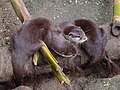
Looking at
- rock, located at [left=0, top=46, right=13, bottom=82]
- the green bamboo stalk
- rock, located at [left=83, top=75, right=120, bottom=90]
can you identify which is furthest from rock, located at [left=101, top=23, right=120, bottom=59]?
rock, located at [left=0, top=46, right=13, bottom=82]

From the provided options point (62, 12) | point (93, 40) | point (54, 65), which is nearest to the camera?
point (54, 65)

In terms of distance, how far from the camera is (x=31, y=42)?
1.05 meters

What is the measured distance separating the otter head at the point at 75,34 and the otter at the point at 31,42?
2 cm

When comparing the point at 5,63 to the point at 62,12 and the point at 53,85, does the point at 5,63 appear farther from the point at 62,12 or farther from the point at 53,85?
the point at 62,12

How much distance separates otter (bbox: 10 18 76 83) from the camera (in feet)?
3.43

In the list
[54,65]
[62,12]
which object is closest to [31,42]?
[54,65]

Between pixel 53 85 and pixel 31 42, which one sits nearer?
pixel 31 42

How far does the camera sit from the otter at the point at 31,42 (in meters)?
1.05

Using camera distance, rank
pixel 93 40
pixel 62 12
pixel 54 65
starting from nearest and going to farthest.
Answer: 1. pixel 54 65
2. pixel 93 40
3. pixel 62 12

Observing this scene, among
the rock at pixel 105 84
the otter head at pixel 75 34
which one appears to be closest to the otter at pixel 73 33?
the otter head at pixel 75 34

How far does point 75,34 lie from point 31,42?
140 millimetres

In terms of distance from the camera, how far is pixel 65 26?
112cm

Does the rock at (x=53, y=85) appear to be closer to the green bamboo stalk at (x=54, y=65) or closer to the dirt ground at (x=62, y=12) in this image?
the dirt ground at (x=62, y=12)

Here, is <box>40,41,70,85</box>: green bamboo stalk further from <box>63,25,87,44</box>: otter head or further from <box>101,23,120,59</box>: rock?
<box>101,23,120,59</box>: rock
